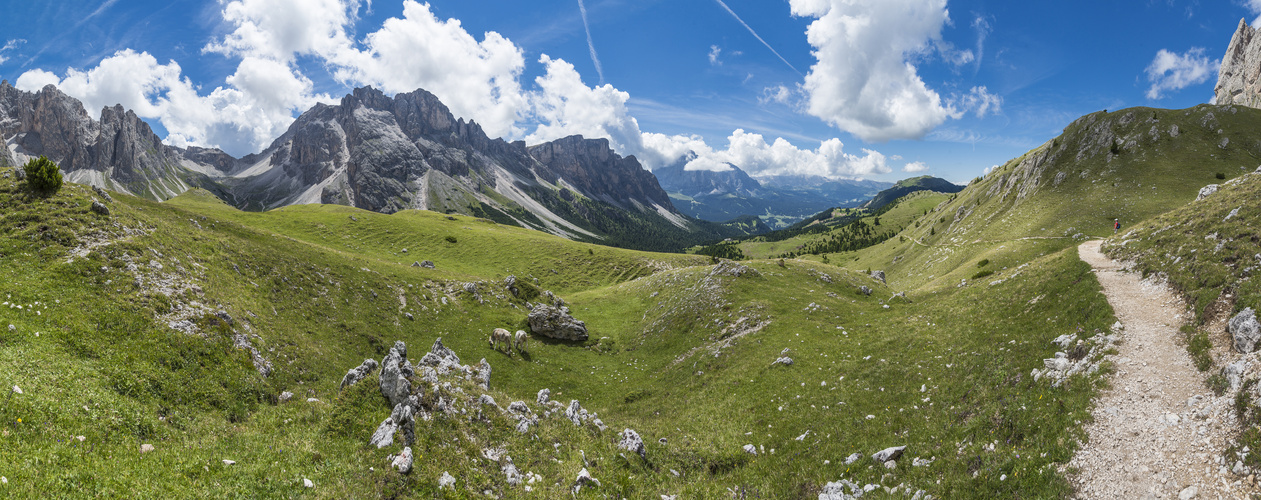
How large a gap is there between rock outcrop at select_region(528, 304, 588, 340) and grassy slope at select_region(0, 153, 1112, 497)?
55.6 inches

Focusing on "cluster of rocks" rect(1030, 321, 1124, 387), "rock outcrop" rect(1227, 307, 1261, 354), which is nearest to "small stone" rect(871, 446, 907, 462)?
"cluster of rocks" rect(1030, 321, 1124, 387)

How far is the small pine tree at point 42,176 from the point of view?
2481 cm

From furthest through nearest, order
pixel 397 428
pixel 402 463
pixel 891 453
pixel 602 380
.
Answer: pixel 602 380, pixel 891 453, pixel 397 428, pixel 402 463

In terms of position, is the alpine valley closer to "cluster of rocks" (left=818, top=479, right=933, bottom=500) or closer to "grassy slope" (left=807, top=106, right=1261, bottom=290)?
"cluster of rocks" (left=818, top=479, right=933, bottom=500)

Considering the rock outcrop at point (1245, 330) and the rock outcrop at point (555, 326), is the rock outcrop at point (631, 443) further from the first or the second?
the rock outcrop at point (555, 326)

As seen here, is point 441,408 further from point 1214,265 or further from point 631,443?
point 1214,265

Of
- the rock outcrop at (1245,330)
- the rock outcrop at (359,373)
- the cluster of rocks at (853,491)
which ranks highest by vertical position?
the rock outcrop at (1245,330)

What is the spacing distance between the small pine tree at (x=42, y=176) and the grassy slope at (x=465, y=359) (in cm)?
106

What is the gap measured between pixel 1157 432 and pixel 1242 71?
30884cm

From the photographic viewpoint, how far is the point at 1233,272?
18.4m

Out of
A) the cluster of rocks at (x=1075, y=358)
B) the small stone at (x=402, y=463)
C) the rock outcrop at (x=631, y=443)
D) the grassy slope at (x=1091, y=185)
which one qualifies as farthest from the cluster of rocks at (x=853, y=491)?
the grassy slope at (x=1091, y=185)

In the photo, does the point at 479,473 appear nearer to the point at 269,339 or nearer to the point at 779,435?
the point at 779,435

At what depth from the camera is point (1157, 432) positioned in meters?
13.0

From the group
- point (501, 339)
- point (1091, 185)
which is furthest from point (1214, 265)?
point (1091, 185)
